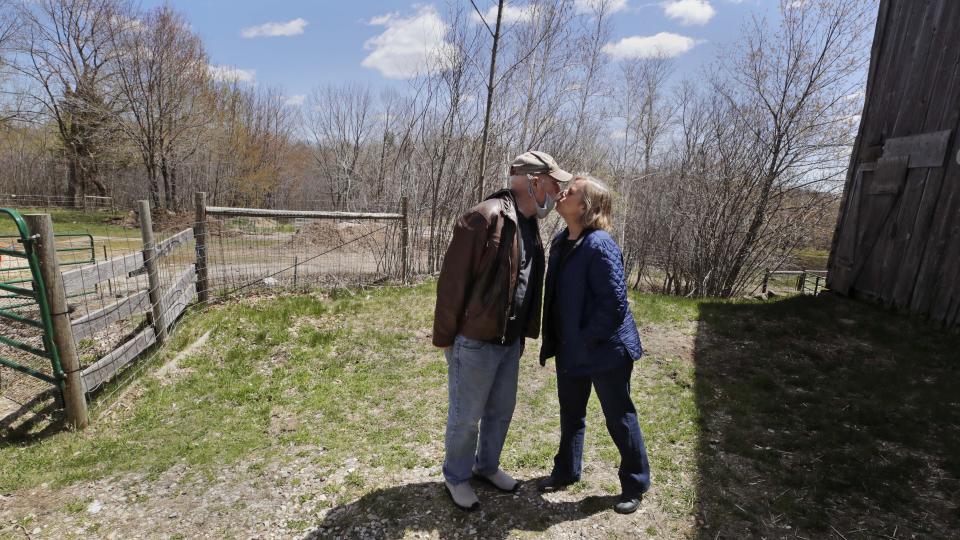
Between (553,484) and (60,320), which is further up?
(60,320)

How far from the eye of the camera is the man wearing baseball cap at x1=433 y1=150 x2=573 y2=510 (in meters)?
2.16

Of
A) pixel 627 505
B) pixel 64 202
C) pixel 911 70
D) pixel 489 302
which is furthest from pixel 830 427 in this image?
pixel 64 202

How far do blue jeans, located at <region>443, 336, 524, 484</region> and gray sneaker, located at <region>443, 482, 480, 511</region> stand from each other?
0.03 meters

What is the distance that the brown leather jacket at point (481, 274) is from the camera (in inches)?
84.4

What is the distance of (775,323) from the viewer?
225 inches

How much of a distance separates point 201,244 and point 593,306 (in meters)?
5.32

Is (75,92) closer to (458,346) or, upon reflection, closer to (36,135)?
(36,135)

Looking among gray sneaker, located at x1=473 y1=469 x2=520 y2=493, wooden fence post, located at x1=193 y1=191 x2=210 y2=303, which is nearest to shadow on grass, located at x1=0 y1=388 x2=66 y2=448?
wooden fence post, located at x1=193 y1=191 x2=210 y2=303

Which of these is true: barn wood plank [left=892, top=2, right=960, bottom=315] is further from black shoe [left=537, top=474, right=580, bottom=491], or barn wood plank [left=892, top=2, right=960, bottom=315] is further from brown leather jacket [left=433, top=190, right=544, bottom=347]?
brown leather jacket [left=433, top=190, right=544, bottom=347]

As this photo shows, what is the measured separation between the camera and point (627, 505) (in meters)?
2.51

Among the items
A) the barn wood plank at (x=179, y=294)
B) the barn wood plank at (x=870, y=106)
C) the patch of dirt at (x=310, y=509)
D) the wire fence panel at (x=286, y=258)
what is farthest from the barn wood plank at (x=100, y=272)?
the barn wood plank at (x=870, y=106)

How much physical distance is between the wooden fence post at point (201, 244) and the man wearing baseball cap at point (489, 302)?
15.6ft

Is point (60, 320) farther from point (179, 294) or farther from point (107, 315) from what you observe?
point (179, 294)

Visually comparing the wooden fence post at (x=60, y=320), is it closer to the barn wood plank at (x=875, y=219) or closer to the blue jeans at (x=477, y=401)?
the blue jeans at (x=477, y=401)
